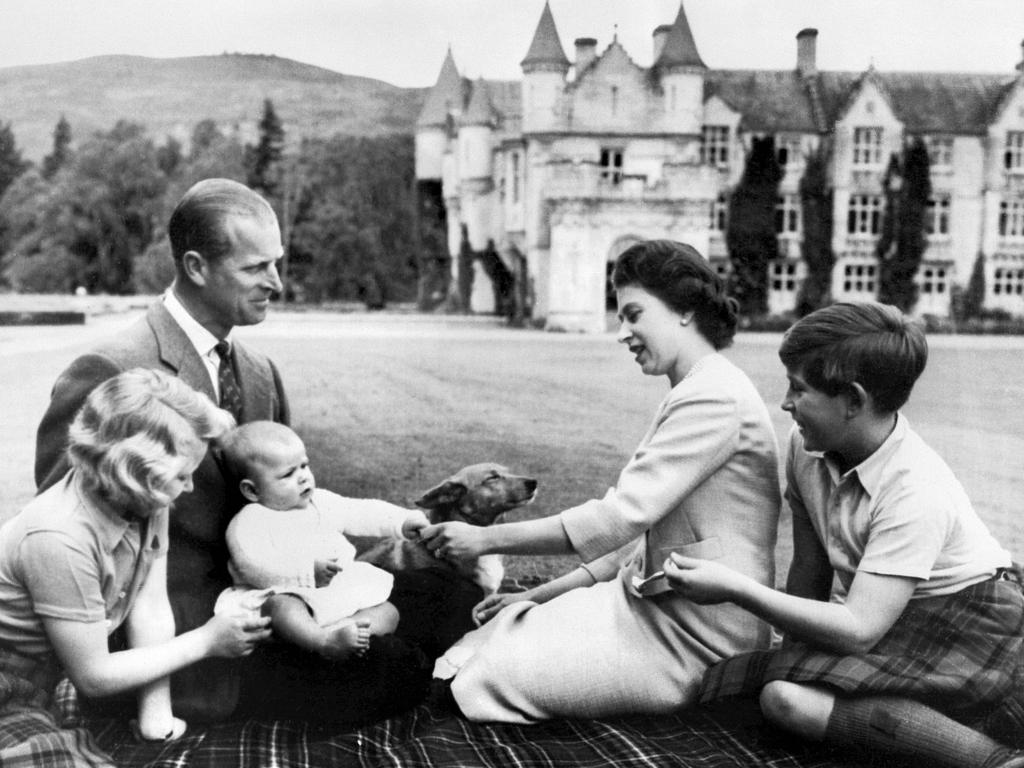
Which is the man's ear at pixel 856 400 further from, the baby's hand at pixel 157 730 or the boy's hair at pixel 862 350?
the baby's hand at pixel 157 730

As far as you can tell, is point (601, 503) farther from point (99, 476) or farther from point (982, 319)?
point (982, 319)

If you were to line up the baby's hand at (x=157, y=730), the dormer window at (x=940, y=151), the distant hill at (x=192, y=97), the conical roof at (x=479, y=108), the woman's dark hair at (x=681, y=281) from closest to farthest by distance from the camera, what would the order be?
1. the baby's hand at (x=157, y=730)
2. the woman's dark hair at (x=681, y=281)
3. the distant hill at (x=192, y=97)
4. the conical roof at (x=479, y=108)
5. the dormer window at (x=940, y=151)

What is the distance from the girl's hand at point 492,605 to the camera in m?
3.47

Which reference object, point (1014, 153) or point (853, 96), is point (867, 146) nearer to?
point (853, 96)

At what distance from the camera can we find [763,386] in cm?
511

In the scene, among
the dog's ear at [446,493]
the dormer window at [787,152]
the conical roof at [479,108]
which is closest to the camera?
the dog's ear at [446,493]

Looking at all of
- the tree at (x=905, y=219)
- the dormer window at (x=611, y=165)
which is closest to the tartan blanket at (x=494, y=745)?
the dormer window at (x=611, y=165)

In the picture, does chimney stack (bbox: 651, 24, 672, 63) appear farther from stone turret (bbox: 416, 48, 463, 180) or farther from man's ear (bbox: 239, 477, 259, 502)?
man's ear (bbox: 239, 477, 259, 502)

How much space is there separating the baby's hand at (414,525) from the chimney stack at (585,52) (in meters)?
2.19

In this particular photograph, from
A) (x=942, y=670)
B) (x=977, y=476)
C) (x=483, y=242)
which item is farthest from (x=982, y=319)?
(x=942, y=670)

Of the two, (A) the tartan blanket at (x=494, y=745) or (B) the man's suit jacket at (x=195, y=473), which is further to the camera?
(B) the man's suit jacket at (x=195, y=473)

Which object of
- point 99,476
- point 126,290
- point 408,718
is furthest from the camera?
point 126,290

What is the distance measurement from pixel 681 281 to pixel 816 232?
3140 mm

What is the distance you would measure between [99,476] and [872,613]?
7.04 ft
